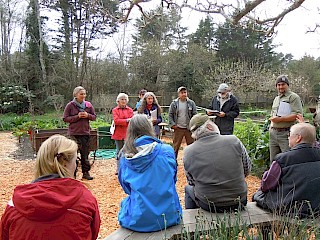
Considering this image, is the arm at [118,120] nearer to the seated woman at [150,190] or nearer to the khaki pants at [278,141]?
the khaki pants at [278,141]

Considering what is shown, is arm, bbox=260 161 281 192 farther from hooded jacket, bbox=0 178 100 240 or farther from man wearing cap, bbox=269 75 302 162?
man wearing cap, bbox=269 75 302 162

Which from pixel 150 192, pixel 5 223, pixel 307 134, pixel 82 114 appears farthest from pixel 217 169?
pixel 82 114

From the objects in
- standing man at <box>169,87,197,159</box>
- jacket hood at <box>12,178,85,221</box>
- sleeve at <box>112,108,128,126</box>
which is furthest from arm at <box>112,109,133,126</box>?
jacket hood at <box>12,178,85,221</box>

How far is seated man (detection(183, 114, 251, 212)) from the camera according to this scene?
2686mm

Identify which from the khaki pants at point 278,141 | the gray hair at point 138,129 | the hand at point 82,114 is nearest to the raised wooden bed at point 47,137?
the hand at point 82,114

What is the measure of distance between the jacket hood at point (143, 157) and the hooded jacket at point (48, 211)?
85cm

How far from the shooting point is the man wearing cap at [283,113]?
4.47 metres

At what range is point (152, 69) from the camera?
1972cm

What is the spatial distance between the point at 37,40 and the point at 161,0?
1545 centimetres

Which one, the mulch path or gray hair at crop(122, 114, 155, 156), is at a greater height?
gray hair at crop(122, 114, 155, 156)

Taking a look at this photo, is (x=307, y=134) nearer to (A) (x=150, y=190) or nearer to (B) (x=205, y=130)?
(B) (x=205, y=130)

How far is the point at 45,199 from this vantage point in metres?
1.55

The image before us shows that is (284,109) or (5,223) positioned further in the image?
(284,109)

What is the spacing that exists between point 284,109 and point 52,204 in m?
3.78
